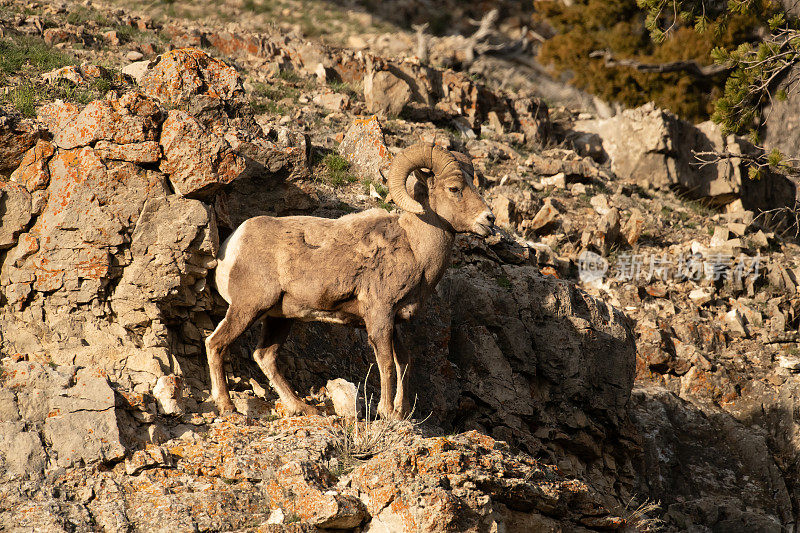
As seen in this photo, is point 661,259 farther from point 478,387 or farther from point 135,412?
point 135,412

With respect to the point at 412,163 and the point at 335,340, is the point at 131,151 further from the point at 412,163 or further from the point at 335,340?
the point at 335,340

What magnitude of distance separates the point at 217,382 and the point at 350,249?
1.86 m

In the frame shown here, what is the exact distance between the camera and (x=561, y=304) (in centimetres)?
1063

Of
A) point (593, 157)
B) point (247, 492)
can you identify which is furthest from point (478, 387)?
point (593, 157)

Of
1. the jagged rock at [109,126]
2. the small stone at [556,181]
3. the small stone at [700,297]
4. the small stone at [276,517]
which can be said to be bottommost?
the small stone at [276,517]

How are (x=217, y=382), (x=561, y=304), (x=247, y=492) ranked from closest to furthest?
(x=247, y=492) < (x=217, y=382) < (x=561, y=304)

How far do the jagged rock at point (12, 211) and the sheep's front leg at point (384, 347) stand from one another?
350cm

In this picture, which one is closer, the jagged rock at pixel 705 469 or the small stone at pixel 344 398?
the small stone at pixel 344 398

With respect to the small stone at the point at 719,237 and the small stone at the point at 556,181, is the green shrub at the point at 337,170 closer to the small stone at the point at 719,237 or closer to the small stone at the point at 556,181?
the small stone at the point at 556,181

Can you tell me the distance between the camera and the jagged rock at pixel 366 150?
42.5 ft

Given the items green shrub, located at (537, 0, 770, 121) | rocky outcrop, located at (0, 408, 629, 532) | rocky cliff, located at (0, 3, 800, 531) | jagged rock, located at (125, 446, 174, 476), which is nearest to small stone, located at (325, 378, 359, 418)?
rocky cliff, located at (0, 3, 800, 531)

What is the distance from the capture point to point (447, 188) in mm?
8578

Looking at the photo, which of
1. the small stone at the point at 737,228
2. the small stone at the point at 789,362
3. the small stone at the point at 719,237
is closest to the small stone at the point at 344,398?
the small stone at the point at 789,362

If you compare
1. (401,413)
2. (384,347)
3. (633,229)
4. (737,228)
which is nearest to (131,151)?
(384,347)
